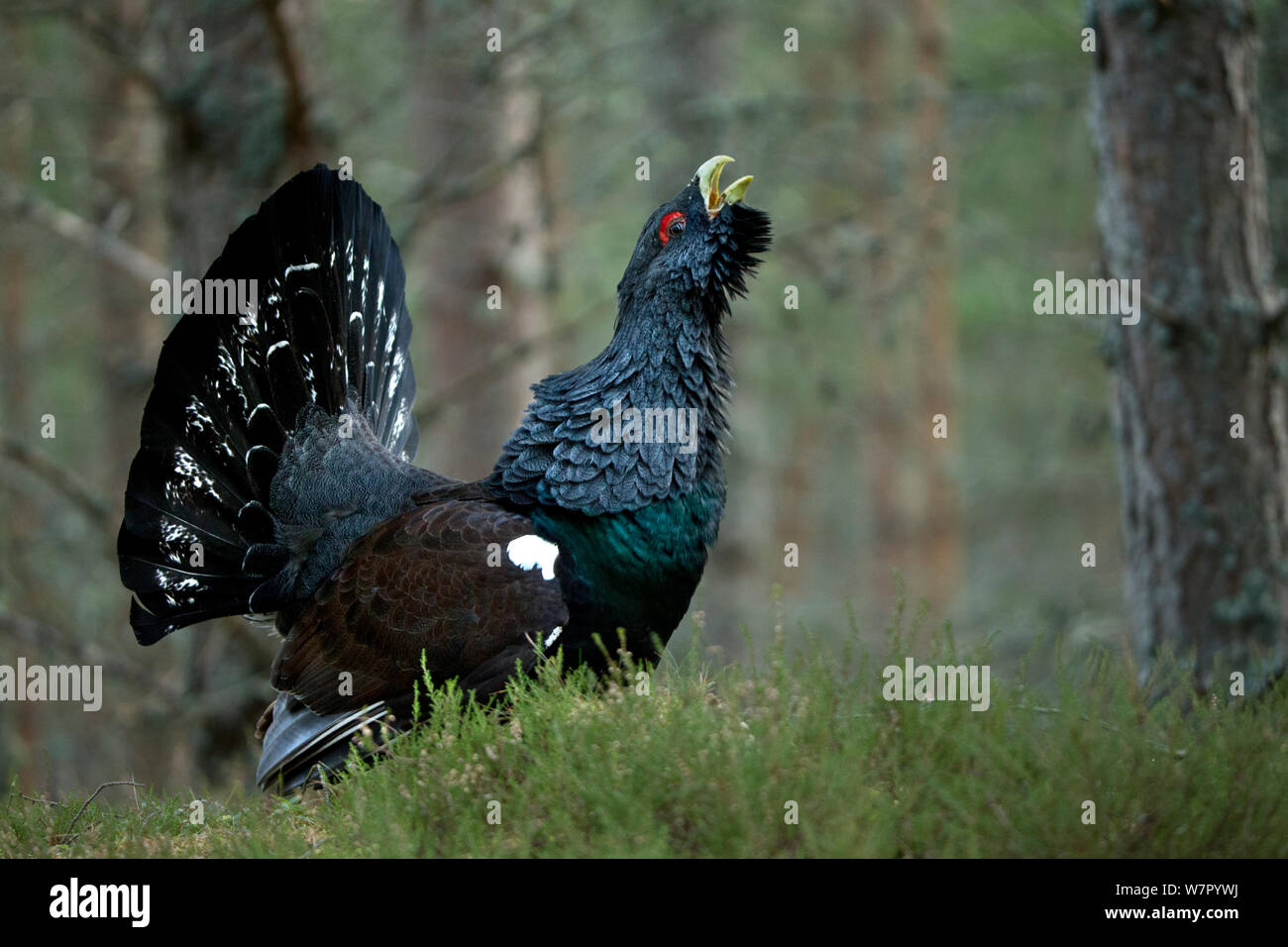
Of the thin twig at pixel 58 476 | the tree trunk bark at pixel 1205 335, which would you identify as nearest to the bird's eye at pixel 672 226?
the tree trunk bark at pixel 1205 335

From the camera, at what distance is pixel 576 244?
13289 millimetres

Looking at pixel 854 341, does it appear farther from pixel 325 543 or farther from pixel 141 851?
pixel 141 851

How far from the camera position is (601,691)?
419cm

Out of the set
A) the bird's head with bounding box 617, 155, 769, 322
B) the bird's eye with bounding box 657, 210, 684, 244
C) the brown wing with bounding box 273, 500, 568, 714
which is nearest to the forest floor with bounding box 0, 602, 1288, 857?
the brown wing with bounding box 273, 500, 568, 714

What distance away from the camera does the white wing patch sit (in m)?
4.22

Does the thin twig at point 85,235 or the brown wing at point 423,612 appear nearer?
the brown wing at point 423,612

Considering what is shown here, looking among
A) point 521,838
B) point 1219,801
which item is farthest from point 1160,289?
point 521,838

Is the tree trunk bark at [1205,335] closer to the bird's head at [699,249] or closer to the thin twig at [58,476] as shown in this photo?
the bird's head at [699,249]

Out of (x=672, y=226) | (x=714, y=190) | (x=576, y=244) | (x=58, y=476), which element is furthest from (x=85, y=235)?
(x=576, y=244)

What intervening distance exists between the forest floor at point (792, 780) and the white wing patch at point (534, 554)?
1.36 feet

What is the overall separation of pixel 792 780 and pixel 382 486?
2.39 meters

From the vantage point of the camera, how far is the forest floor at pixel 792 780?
3.16m

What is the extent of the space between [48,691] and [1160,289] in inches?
375

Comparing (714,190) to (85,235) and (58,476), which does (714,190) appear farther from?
(85,235)
